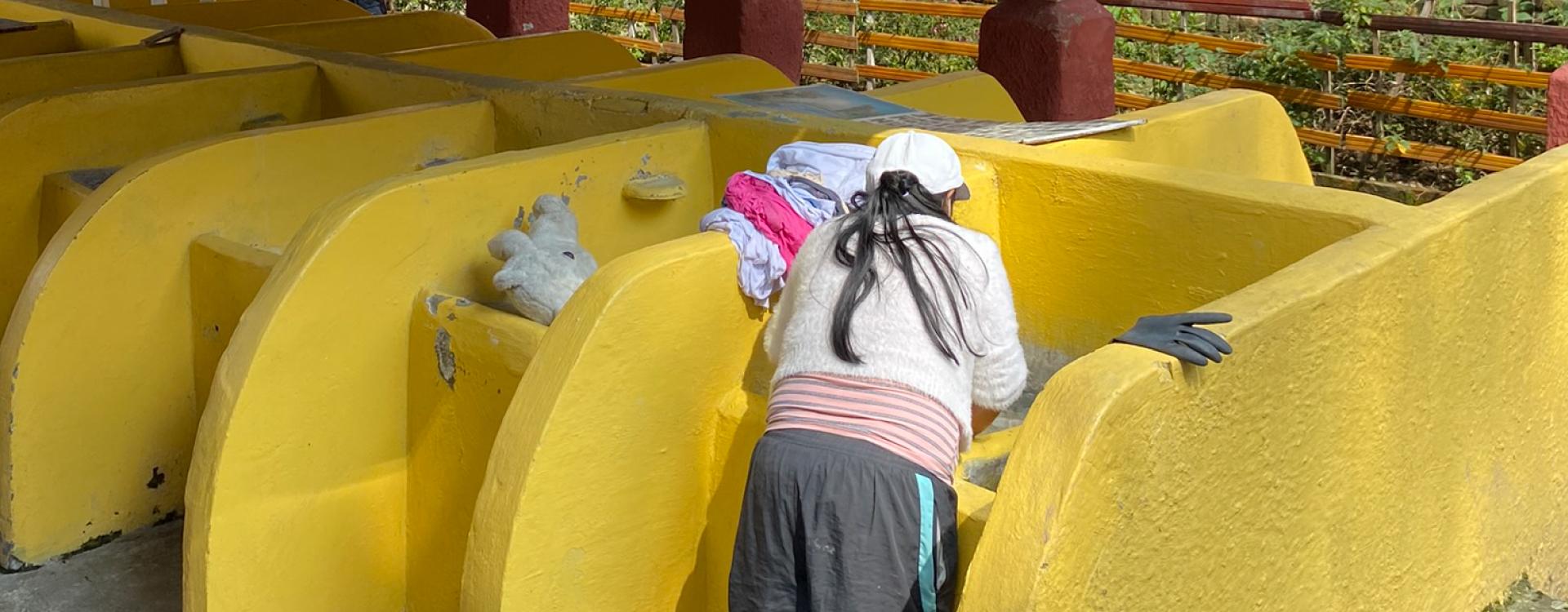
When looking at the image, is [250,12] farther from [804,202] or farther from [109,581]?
[804,202]

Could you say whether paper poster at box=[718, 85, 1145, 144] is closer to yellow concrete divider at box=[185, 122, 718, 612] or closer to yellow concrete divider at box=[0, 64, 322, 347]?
yellow concrete divider at box=[185, 122, 718, 612]

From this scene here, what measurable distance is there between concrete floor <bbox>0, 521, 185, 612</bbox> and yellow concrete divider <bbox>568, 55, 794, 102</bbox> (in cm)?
194

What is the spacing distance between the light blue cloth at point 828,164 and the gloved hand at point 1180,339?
1355mm

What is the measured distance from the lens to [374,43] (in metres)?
7.21

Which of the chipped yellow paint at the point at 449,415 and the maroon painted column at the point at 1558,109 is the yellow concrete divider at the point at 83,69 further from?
the maroon painted column at the point at 1558,109

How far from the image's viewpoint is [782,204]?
3.63 metres

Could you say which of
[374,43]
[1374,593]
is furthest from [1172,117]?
[374,43]

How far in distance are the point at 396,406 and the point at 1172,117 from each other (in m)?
2.57

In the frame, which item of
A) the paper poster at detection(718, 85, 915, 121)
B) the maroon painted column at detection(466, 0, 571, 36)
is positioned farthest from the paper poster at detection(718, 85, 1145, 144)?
the maroon painted column at detection(466, 0, 571, 36)

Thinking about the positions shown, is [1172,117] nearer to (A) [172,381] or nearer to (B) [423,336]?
(B) [423,336]

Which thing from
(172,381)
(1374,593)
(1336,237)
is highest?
(1336,237)

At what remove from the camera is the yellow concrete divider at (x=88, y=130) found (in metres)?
4.78

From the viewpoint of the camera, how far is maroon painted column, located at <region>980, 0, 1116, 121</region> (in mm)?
6332

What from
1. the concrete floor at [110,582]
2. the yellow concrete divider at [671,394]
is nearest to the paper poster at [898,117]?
the yellow concrete divider at [671,394]
